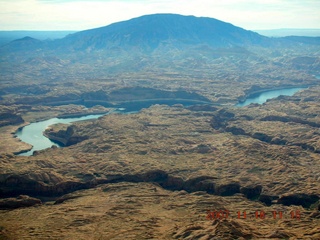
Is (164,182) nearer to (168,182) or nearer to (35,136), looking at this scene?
(168,182)

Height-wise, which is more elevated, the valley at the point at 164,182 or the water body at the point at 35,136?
the valley at the point at 164,182

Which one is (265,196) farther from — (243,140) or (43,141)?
(43,141)

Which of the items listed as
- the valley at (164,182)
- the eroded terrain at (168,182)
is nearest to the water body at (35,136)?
the valley at (164,182)

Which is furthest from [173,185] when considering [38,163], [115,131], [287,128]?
[287,128]
